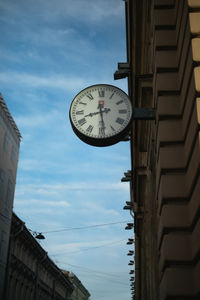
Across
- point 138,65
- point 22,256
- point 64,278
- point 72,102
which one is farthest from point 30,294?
point 72,102

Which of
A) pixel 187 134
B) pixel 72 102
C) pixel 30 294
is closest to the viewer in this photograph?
pixel 187 134

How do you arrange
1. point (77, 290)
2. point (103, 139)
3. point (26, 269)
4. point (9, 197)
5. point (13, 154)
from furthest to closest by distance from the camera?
point (77, 290) < point (13, 154) < point (26, 269) < point (9, 197) < point (103, 139)

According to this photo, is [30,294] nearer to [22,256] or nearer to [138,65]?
[22,256]

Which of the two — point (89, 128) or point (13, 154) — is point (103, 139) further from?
point (13, 154)

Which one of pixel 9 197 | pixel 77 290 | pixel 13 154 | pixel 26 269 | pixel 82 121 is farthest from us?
pixel 77 290

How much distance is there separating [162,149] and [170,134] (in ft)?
0.78

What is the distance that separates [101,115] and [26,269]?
32.2 metres

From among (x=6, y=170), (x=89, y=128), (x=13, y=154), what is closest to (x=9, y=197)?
(x=6, y=170)

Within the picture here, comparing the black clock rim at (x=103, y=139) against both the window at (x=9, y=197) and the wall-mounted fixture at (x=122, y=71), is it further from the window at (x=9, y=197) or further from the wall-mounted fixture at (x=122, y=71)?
the window at (x=9, y=197)

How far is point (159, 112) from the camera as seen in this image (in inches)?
239

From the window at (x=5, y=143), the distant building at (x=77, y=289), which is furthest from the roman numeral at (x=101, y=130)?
the distant building at (x=77, y=289)

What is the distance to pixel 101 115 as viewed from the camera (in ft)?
22.8

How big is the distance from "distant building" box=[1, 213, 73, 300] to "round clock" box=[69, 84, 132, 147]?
26.7m

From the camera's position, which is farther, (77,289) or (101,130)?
(77,289)
